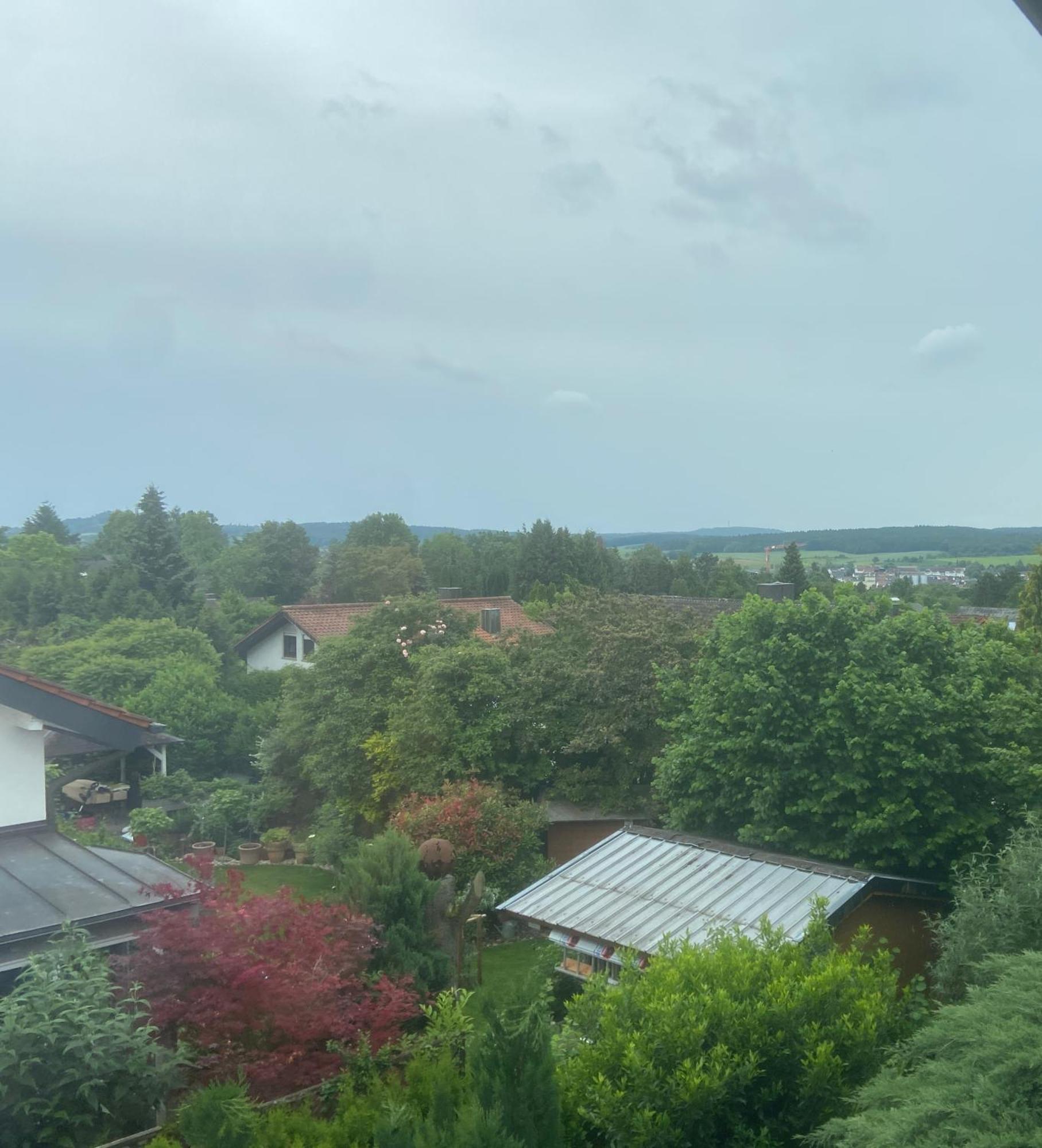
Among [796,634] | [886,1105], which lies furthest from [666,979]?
[796,634]

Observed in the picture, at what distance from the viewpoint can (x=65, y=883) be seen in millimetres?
9359

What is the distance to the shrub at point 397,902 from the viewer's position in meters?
11.2

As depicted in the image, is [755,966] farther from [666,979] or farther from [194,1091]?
[194,1091]

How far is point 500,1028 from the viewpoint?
6125mm

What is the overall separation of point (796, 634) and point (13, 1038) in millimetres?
10953

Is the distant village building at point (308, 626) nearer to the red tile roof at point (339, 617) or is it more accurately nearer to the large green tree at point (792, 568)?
the red tile roof at point (339, 617)

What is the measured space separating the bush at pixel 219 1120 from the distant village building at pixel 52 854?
279cm

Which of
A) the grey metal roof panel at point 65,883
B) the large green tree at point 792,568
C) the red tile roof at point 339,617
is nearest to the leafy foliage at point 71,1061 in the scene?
the grey metal roof panel at point 65,883

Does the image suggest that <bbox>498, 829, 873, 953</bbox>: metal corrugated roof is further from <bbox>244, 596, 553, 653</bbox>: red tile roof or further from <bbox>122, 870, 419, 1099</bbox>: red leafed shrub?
<bbox>244, 596, 553, 653</bbox>: red tile roof

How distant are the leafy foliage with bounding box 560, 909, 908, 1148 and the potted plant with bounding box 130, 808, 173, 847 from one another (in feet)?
57.2

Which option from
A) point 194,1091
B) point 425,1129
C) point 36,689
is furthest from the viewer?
point 36,689

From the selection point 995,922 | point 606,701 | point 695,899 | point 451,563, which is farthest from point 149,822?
point 451,563

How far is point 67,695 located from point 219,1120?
4625mm

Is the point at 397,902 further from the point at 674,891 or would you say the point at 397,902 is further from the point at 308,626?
the point at 308,626
